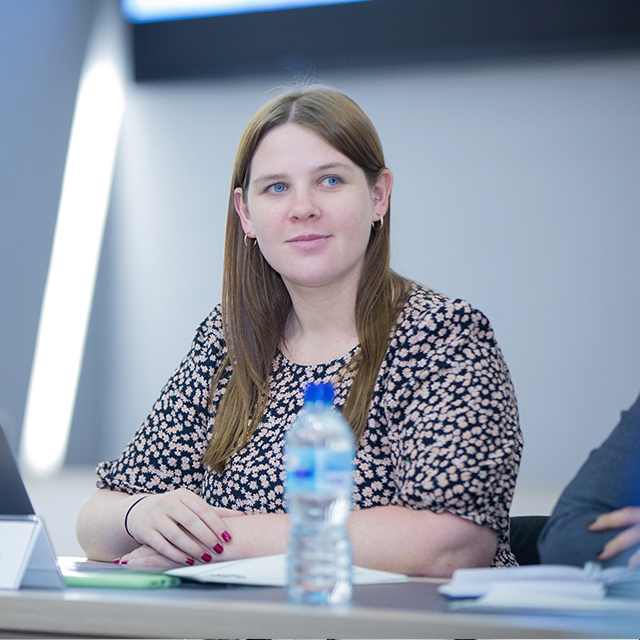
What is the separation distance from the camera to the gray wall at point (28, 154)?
11.7 feet

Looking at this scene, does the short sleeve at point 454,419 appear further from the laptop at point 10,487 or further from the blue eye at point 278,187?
the laptop at point 10,487

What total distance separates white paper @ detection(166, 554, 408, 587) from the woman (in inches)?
8.0

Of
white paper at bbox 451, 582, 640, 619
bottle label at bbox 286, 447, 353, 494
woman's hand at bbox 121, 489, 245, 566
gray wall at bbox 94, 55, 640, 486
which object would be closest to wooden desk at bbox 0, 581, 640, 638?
white paper at bbox 451, 582, 640, 619

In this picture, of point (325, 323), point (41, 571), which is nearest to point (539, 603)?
point (41, 571)

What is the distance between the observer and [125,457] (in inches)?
64.8

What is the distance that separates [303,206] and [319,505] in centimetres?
80

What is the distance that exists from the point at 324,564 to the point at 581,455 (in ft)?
8.67

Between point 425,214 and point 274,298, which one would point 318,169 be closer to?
point 274,298

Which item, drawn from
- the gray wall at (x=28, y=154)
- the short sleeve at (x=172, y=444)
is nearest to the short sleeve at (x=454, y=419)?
the short sleeve at (x=172, y=444)

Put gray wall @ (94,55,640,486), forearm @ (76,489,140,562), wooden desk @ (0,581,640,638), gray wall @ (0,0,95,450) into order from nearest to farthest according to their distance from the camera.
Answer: wooden desk @ (0,581,640,638), forearm @ (76,489,140,562), gray wall @ (94,55,640,486), gray wall @ (0,0,95,450)

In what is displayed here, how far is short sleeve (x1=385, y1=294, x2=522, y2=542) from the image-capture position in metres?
1.21

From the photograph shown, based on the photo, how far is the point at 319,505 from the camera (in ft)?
2.74

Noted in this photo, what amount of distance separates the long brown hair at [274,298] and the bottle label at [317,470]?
22.9 inches

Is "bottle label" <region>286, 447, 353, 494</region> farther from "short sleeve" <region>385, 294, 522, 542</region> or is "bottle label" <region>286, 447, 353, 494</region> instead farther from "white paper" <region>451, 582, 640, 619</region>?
"short sleeve" <region>385, 294, 522, 542</region>
